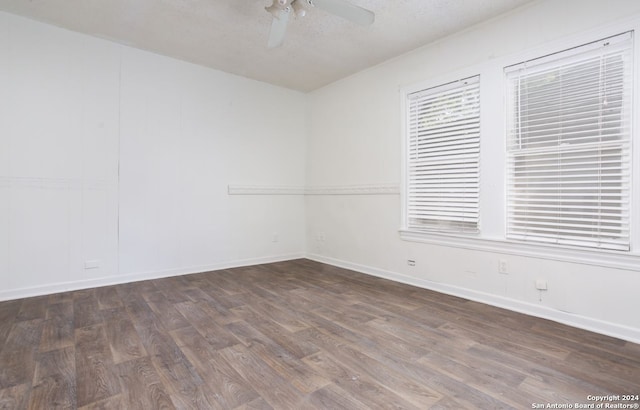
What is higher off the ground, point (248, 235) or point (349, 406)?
point (248, 235)

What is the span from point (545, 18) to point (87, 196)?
4.71 meters

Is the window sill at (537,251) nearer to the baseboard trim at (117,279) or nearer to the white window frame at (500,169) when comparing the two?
the white window frame at (500,169)

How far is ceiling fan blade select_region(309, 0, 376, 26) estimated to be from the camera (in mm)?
2418

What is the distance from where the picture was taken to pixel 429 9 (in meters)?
2.88

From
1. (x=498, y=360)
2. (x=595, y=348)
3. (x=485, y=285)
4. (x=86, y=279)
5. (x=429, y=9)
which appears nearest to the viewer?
(x=498, y=360)

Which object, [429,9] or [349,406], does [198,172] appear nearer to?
[429,9]

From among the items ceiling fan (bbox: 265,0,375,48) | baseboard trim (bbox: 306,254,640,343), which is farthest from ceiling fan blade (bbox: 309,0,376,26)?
baseboard trim (bbox: 306,254,640,343)

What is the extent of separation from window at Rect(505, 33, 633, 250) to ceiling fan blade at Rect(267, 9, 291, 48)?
6.67 ft

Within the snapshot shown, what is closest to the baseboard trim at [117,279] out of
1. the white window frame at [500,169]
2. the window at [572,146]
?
the white window frame at [500,169]

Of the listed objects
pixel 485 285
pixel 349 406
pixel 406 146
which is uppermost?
pixel 406 146

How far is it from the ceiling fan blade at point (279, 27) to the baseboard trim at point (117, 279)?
2897mm

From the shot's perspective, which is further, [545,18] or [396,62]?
[396,62]

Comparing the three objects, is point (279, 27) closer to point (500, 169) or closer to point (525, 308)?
point (500, 169)

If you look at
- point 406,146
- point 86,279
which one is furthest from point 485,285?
point 86,279
